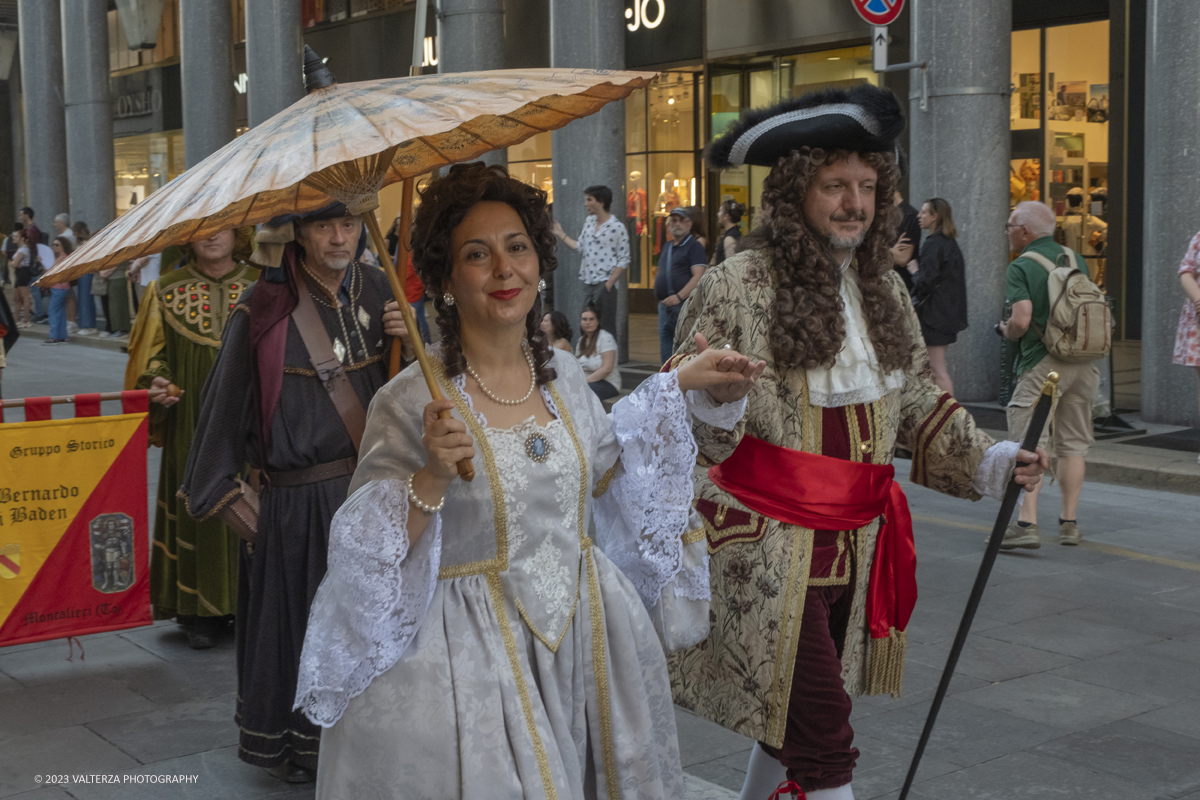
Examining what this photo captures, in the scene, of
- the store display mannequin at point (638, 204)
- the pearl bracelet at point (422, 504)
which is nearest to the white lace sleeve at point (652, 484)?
the pearl bracelet at point (422, 504)

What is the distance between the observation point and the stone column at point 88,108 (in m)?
25.3

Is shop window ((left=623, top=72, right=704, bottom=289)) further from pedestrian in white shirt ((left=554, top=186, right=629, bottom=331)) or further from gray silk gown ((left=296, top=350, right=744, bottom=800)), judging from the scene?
gray silk gown ((left=296, top=350, right=744, bottom=800))

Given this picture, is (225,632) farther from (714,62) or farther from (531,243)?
(714,62)

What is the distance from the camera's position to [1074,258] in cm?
791

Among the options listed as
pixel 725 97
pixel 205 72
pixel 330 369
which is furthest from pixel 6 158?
pixel 330 369

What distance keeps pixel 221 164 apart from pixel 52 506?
11.4 feet

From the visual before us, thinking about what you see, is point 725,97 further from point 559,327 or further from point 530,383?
point 530,383

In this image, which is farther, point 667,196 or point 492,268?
point 667,196

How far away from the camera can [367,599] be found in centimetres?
258

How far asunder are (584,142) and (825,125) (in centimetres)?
1278

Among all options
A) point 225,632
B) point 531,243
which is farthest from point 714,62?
point 531,243

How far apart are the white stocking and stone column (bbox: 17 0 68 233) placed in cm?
2735

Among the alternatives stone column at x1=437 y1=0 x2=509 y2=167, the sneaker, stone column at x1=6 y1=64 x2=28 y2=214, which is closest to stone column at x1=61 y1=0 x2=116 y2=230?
stone column at x1=437 y1=0 x2=509 y2=167

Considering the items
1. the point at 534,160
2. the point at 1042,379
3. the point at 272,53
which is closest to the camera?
the point at 1042,379
